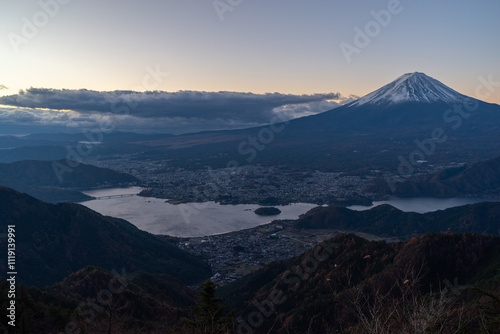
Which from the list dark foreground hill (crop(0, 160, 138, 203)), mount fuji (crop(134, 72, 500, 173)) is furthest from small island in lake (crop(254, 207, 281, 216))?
dark foreground hill (crop(0, 160, 138, 203))

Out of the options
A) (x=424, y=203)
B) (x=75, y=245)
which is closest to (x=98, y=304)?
(x=75, y=245)

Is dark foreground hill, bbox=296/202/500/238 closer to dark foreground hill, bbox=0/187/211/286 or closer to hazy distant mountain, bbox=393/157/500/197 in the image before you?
dark foreground hill, bbox=0/187/211/286

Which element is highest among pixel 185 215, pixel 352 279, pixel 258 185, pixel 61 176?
pixel 352 279

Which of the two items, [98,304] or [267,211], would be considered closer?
[98,304]

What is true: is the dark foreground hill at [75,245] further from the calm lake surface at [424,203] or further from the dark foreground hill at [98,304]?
the calm lake surface at [424,203]

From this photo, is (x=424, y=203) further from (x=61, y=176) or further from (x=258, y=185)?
(x=61, y=176)

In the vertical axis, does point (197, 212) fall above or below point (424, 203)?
below
